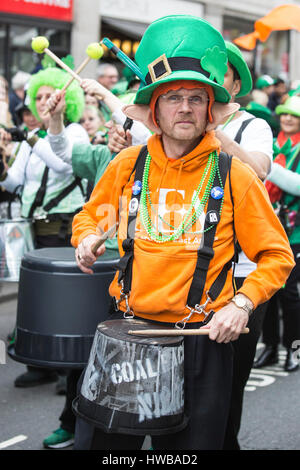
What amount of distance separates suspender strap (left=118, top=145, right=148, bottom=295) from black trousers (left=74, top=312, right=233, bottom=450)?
0.28 meters

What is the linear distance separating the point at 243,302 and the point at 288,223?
3.02 metres

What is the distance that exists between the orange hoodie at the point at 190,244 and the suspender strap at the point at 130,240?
23mm

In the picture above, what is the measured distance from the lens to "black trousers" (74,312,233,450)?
2.49 metres

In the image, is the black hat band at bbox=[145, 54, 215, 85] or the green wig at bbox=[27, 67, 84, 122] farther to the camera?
the green wig at bbox=[27, 67, 84, 122]

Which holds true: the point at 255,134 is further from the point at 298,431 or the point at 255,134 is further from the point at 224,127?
the point at 298,431

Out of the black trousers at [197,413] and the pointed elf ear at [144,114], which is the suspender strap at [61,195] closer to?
the pointed elf ear at [144,114]

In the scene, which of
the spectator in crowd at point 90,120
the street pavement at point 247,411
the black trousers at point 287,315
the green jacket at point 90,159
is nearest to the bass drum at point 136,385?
the street pavement at point 247,411

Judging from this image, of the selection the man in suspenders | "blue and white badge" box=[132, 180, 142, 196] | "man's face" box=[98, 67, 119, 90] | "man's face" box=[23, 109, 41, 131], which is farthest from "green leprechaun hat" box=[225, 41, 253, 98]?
"man's face" box=[98, 67, 119, 90]

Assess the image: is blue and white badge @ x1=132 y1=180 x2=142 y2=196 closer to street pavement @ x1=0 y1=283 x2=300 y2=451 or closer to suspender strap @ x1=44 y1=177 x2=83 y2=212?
street pavement @ x1=0 y1=283 x2=300 y2=451

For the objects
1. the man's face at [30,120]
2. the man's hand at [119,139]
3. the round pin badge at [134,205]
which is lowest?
the round pin badge at [134,205]

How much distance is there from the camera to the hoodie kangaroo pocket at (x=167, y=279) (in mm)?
2430

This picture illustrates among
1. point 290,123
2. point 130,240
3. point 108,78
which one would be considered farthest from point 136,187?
point 108,78
